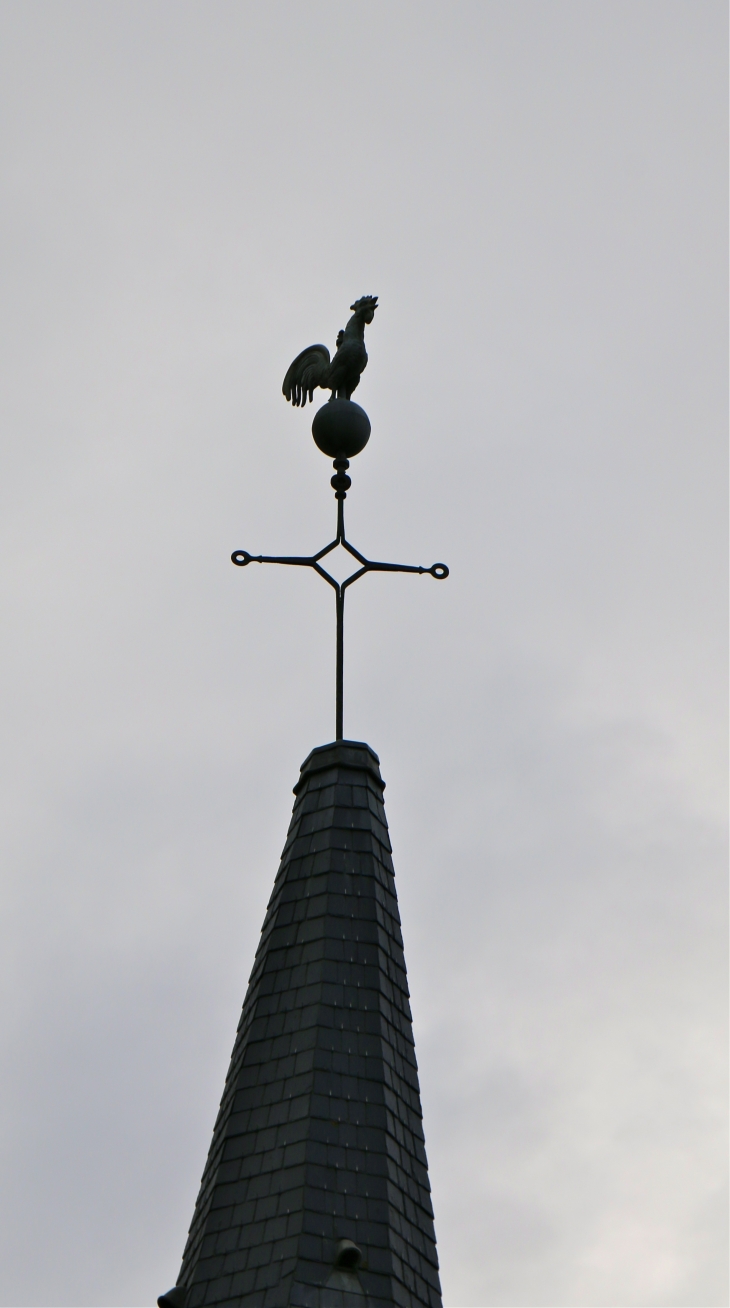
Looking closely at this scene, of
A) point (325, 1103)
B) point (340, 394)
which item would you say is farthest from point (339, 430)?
point (325, 1103)

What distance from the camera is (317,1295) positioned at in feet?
54.4

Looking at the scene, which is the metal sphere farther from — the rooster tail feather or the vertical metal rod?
the vertical metal rod

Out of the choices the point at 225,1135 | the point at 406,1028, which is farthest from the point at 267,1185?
the point at 406,1028

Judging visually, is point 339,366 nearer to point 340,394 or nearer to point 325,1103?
point 340,394

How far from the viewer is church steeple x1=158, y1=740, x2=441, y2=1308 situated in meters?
17.1

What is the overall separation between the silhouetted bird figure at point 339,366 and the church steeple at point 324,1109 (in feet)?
13.8

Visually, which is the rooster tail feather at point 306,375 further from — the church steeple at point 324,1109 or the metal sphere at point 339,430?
the church steeple at point 324,1109

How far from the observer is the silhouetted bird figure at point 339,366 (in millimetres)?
23047

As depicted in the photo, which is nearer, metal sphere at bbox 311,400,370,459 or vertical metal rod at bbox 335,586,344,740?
vertical metal rod at bbox 335,586,344,740

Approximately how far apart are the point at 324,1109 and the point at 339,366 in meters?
7.96

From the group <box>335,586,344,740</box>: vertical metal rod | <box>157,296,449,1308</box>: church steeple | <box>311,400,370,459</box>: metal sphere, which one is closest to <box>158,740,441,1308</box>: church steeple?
<box>157,296,449,1308</box>: church steeple

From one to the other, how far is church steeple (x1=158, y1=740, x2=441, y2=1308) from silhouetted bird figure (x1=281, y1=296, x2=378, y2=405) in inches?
166

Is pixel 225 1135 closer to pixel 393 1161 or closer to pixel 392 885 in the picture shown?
pixel 393 1161

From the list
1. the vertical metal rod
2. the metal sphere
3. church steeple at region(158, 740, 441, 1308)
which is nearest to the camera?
church steeple at region(158, 740, 441, 1308)
